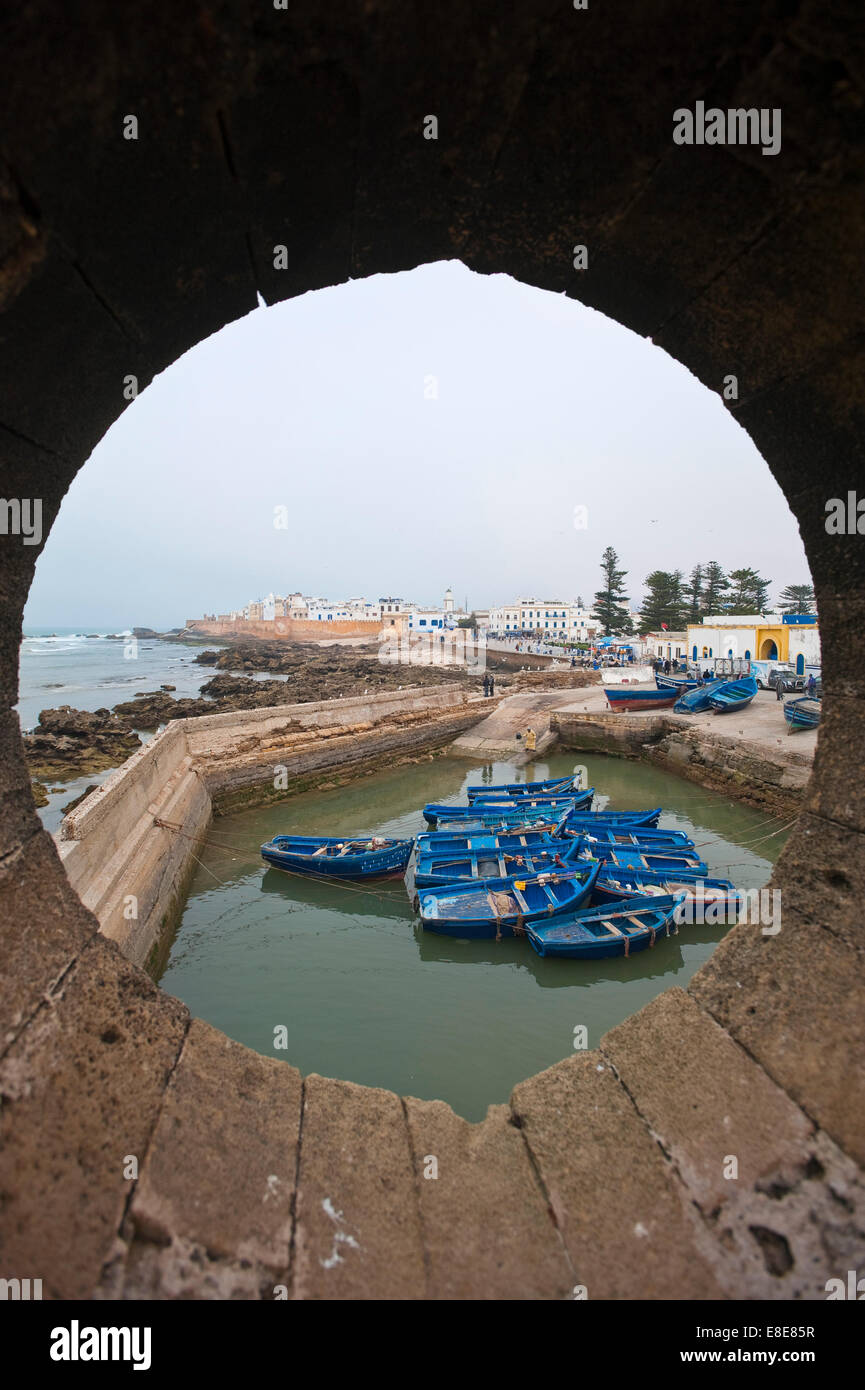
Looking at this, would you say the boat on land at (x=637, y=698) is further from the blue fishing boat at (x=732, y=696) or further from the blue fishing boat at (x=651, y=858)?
the blue fishing boat at (x=651, y=858)

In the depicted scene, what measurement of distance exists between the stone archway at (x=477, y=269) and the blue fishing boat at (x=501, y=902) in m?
6.26

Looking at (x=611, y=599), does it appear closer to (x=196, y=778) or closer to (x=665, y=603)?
(x=665, y=603)

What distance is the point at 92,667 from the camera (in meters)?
68.6

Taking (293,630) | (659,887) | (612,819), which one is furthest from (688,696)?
(293,630)

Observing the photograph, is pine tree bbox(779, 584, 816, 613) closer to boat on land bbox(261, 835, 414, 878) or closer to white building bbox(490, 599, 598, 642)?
white building bbox(490, 599, 598, 642)

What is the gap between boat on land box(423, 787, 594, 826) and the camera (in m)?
12.9

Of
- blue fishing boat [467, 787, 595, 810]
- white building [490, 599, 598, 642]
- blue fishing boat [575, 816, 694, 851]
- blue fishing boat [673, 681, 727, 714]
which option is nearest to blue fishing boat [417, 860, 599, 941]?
blue fishing boat [575, 816, 694, 851]

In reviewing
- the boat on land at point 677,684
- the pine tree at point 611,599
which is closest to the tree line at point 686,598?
the pine tree at point 611,599

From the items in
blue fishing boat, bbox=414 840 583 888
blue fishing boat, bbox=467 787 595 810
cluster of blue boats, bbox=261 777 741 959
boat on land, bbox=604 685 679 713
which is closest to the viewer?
cluster of blue boats, bbox=261 777 741 959

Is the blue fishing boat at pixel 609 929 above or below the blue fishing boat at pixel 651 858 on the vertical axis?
below

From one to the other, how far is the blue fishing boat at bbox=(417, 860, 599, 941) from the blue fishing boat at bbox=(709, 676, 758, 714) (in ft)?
46.3

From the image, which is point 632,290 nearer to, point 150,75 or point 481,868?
point 150,75

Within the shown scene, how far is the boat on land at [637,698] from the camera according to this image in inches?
920

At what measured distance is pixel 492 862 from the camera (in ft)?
34.1
